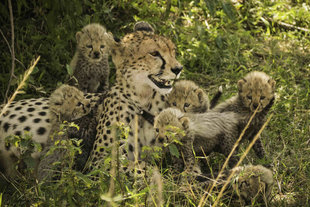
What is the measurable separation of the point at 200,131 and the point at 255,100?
545 millimetres

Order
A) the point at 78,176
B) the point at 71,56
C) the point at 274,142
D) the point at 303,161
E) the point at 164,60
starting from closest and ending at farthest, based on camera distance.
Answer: the point at 78,176 < the point at 164,60 < the point at 303,161 < the point at 274,142 < the point at 71,56

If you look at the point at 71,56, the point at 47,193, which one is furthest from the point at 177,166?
the point at 71,56

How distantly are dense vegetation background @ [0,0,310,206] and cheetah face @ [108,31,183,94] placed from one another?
822mm

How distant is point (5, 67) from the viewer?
14.5 ft

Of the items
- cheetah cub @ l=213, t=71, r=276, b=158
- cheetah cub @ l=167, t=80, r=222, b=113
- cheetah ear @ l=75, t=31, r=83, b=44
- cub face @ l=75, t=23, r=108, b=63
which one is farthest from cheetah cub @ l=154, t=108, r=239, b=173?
cheetah ear @ l=75, t=31, r=83, b=44

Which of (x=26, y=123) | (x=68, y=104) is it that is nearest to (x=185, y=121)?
(x=68, y=104)

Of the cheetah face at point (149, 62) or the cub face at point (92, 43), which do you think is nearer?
the cheetah face at point (149, 62)

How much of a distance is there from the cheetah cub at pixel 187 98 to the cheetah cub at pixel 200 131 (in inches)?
13.2

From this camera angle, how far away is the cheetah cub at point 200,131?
9.77 feet

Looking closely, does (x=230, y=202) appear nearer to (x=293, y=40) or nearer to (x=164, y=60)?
(x=164, y=60)

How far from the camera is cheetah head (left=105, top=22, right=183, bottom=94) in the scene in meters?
3.14

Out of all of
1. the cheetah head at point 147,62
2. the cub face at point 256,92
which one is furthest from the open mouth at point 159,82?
the cub face at point 256,92

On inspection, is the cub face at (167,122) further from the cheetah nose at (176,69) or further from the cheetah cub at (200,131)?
the cheetah nose at (176,69)

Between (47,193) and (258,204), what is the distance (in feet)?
4.02
